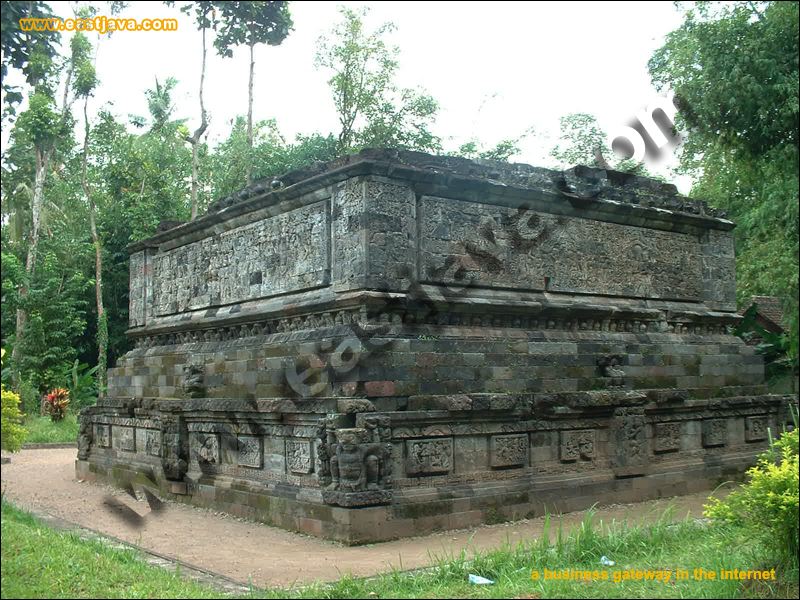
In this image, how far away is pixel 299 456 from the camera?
364 inches

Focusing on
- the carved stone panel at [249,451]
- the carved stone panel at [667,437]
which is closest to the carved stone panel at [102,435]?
the carved stone panel at [249,451]

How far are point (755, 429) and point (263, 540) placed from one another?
8210 millimetres

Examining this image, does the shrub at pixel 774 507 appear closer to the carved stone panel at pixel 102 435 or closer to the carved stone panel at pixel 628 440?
the carved stone panel at pixel 628 440

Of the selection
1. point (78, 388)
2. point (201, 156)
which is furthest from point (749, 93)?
point (201, 156)

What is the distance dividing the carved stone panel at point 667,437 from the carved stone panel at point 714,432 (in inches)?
25.8

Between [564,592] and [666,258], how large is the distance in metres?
8.39

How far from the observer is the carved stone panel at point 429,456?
29.0 ft

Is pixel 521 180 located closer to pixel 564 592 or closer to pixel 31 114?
pixel 564 592

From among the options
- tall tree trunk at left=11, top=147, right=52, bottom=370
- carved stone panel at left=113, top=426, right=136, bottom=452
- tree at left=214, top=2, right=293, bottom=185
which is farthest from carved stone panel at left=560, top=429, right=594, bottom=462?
tall tree trunk at left=11, top=147, right=52, bottom=370

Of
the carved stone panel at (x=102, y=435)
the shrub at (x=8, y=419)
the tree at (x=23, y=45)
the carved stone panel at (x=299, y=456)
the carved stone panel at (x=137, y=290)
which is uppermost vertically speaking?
the tree at (x=23, y=45)

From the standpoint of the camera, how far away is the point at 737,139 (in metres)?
10.9

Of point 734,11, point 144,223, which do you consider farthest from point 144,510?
point 144,223

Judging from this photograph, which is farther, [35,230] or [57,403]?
[35,230]

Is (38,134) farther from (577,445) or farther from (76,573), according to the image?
(76,573)
